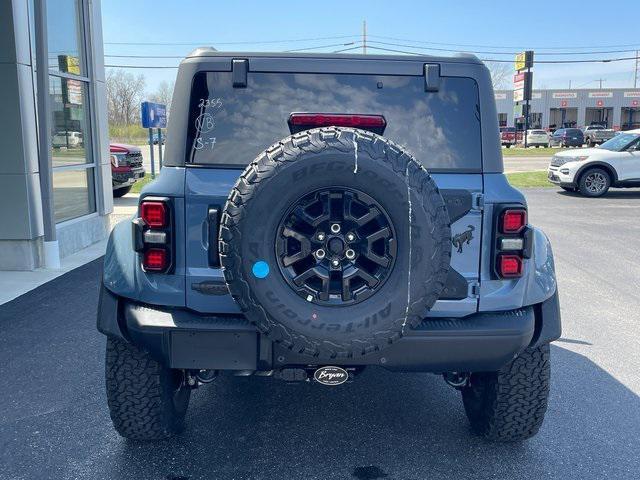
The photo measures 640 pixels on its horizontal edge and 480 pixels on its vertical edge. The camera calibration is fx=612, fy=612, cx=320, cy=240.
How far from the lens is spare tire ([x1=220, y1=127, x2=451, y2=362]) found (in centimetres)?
234

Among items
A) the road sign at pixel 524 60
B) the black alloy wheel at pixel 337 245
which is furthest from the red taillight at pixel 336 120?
the road sign at pixel 524 60

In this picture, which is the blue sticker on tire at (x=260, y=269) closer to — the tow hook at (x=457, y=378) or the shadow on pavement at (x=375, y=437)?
the shadow on pavement at (x=375, y=437)

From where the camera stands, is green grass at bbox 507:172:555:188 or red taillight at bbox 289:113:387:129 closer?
red taillight at bbox 289:113:387:129

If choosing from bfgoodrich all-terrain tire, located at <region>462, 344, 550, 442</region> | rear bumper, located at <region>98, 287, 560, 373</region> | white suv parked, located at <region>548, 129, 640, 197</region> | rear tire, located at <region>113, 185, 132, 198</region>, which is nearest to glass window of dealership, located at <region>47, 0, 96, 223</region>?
rear bumper, located at <region>98, 287, 560, 373</region>

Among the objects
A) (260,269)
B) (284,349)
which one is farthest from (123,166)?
(260,269)

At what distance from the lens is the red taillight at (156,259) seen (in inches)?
106

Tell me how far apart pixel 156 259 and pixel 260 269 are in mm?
602

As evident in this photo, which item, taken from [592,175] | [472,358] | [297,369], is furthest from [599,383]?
[592,175]

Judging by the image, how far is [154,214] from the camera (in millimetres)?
2682

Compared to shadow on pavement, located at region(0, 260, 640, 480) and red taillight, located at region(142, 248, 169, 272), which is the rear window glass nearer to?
red taillight, located at region(142, 248, 169, 272)

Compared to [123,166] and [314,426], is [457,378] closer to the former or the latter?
[314,426]

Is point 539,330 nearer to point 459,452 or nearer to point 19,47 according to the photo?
point 459,452

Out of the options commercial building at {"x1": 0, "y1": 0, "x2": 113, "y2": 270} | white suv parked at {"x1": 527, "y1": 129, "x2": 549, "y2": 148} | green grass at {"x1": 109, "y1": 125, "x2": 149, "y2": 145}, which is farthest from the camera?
green grass at {"x1": 109, "y1": 125, "x2": 149, "y2": 145}

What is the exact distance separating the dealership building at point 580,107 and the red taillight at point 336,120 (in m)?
71.9
